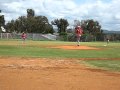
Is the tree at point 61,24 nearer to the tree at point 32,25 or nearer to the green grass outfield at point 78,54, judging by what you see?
the tree at point 32,25

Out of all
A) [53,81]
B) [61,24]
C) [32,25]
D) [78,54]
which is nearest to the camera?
[53,81]

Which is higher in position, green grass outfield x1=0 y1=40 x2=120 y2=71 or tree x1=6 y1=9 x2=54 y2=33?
tree x1=6 y1=9 x2=54 y2=33

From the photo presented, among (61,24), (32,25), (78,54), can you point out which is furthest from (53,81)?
(61,24)

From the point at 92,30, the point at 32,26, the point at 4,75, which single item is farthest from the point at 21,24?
the point at 4,75

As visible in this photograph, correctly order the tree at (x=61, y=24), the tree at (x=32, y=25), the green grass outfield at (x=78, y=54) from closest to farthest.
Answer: the green grass outfield at (x=78, y=54), the tree at (x=32, y=25), the tree at (x=61, y=24)

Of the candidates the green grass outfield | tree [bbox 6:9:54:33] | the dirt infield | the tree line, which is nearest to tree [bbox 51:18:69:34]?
the tree line

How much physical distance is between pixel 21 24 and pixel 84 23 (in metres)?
19.4

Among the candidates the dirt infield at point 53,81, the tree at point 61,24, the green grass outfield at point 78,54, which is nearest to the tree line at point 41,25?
the tree at point 61,24

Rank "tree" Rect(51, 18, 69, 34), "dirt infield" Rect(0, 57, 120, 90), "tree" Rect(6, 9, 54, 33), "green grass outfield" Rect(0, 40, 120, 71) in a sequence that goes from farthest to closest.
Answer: "tree" Rect(51, 18, 69, 34)
"tree" Rect(6, 9, 54, 33)
"green grass outfield" Rect(0, 40, 120, 71)
"dirt infield" Rect(0, 57, 120, 90)

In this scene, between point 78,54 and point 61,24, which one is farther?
point 61,24

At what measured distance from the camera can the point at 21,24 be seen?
116m

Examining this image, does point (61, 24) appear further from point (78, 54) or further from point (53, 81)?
point (53, 81)

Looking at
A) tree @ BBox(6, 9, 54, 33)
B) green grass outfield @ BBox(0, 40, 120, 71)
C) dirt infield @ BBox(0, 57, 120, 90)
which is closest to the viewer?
dirt infield @ BBox(0, 57, 120, 90)

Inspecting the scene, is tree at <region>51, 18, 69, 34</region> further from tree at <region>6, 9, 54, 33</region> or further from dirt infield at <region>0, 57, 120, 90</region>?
dirt infield at <region>0, 57, 120, 90</region>
